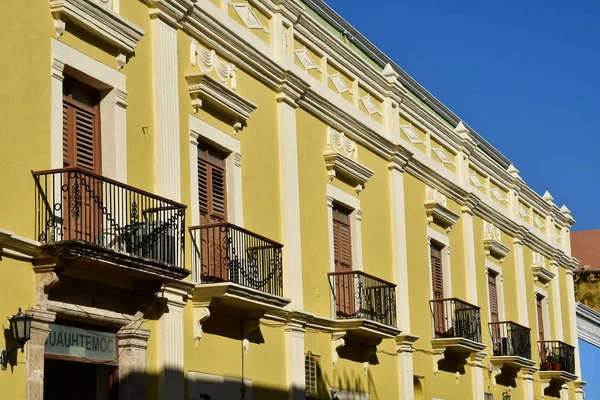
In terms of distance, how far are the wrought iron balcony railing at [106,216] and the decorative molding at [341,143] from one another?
549 cm

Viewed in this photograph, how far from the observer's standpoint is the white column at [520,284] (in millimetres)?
27734

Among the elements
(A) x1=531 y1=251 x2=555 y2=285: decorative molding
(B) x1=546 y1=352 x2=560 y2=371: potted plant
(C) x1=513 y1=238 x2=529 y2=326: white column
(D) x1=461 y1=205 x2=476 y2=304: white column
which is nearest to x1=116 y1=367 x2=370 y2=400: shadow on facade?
(D) x1=461 y1=205 x2=476 y2=304: white column

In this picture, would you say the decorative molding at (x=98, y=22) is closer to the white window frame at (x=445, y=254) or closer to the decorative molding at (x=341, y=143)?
the decorative molding at (x=341, y=143)

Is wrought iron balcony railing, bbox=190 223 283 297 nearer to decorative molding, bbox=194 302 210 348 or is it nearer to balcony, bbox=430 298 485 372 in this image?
decorative molding, bbox=194 302 210 348

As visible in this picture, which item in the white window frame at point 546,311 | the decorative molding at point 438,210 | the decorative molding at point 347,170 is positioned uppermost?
the decorative molding at point 438,210

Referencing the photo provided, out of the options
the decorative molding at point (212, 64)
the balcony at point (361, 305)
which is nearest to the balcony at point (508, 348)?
the balcony at point (361, 305)

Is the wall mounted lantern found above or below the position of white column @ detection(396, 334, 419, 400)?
below

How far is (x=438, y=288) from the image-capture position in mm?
22969

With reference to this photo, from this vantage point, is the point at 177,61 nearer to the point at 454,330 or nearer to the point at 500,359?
the point at 454,330

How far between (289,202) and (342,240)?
7.87 feet

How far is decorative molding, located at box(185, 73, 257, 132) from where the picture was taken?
14.8m

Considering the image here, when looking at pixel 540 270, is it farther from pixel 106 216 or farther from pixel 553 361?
pixel 106 216

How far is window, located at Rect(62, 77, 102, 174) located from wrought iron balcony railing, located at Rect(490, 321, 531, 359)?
1411 cm

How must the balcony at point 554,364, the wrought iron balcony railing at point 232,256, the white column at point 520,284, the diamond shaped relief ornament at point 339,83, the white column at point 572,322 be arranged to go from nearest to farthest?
1. the wrought iron balcony railing at point 232,256
2. the diamond shaped relief ornament at point 339,83
3. the white column at point 520,284
4. the balcony at point 554,364
5. the white column at point 572,322
